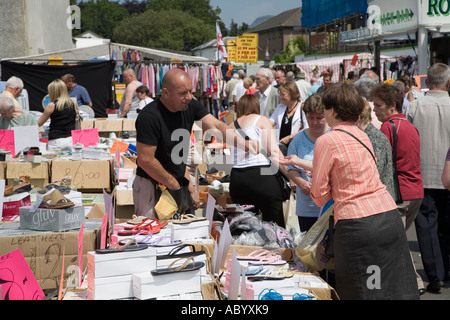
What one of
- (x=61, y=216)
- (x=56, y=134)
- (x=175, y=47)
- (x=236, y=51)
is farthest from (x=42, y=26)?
(x=175, y=47)

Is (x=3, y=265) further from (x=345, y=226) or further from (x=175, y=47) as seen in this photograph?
(x=175, y=47)

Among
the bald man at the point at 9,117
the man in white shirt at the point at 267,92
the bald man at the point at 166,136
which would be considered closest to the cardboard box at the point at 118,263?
the bald man at the point at 166,136

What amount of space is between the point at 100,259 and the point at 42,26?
1667cm

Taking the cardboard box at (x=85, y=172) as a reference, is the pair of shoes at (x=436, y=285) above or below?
below

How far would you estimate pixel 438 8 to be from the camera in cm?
1078

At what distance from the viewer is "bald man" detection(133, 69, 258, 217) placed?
382 centimetres

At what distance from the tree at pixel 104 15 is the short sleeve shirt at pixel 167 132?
115 metres

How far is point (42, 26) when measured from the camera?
57.9 feet

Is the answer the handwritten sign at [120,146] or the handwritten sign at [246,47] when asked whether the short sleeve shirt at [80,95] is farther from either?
the handwritten sign at [246,47]

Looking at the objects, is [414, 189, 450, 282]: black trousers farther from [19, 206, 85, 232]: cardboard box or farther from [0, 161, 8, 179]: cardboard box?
[0, 161, 8, 179]: cardboard box

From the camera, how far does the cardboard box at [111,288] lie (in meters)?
2.51

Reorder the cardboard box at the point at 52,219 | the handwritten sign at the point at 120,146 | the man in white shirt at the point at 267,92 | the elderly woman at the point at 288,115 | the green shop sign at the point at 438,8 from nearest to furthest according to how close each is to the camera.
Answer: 1. the cardboard box at the point at 52,219
2. the elderly woman at the point at 288,115
3. the handwritten sign at the point at 120,146
4. the man in white shirt at the point at 267,92
5. the green shop sign at the point at 438,8

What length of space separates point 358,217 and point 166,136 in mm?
1480

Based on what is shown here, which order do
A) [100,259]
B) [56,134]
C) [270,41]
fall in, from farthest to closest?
[270,41]
[56,134]
[100,259]
